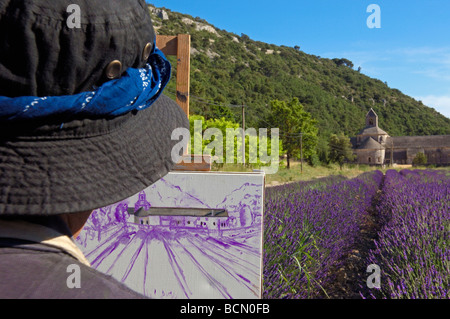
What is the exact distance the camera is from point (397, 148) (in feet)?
213

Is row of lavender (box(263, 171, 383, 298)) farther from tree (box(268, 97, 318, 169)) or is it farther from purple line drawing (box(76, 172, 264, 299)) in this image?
tree (box(268, 97, 318, 169))

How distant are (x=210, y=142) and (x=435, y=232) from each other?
50.5ft

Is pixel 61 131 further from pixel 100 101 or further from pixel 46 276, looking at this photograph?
pixel 46 276

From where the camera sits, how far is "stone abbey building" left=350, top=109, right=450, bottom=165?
58719 millimetres

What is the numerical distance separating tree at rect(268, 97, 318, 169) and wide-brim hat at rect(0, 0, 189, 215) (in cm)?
3785

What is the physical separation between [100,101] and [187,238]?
55.8 inches

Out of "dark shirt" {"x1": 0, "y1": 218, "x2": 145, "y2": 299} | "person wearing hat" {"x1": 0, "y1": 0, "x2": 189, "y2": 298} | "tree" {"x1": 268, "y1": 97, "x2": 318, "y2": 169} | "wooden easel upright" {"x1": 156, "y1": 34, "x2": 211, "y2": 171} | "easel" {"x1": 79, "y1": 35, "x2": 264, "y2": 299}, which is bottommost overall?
"easel" {"x1": 79, "y1": 35, "x2": 264, "y2": 299}

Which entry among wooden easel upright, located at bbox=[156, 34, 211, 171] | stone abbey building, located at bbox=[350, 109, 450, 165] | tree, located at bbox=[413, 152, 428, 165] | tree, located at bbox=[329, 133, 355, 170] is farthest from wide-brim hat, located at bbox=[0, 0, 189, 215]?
tree, located at bbox=[413, 152, 428, 165]

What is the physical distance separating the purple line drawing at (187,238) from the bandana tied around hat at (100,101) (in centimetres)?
124

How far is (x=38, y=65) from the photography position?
585 millimetres

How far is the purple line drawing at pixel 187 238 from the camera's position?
6.31ft

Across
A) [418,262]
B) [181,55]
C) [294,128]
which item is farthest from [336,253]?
[294,128]

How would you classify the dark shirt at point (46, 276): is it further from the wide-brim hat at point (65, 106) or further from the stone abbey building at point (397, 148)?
the stone abbey building at point (397, 148)
